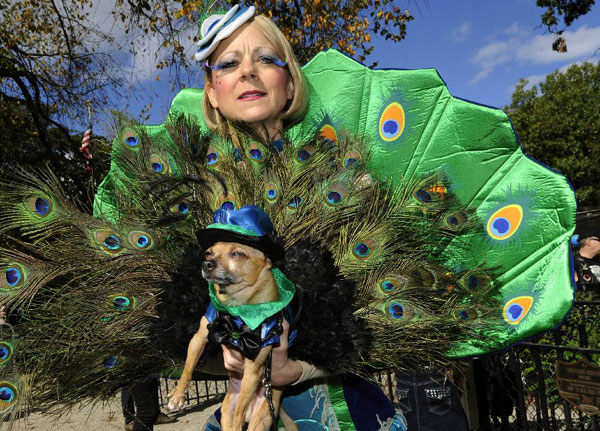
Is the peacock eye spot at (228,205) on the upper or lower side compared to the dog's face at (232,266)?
upper

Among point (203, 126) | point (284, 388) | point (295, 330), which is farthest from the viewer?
point (203, 126)

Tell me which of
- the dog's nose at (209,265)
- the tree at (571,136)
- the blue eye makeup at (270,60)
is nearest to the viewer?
the dog's nose at (209,265)

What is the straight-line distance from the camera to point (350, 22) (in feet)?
24.4

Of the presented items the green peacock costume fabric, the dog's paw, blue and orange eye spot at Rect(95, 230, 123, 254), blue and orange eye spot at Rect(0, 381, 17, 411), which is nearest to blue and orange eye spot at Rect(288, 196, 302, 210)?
the green peacock costume fabric

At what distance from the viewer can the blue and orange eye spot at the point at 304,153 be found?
1.98 m

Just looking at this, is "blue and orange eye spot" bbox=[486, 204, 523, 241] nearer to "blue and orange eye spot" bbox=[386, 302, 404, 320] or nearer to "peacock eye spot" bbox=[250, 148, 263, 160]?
"blue and orange eye spot" bbox=[386, 302, 404, 320]

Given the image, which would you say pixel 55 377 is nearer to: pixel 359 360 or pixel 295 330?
pixel 295 330

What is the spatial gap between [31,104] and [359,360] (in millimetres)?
8394

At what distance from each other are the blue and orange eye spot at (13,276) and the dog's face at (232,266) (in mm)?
920

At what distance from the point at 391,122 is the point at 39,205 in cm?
145

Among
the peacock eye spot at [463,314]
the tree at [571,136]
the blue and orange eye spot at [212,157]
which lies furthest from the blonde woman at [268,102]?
the tree at [571,136]

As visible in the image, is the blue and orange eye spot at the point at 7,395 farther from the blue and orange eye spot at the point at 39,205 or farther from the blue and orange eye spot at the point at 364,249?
the blue and orange eye spot at the point at 364,249

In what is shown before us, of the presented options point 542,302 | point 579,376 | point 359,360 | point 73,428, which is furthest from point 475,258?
point 73,428

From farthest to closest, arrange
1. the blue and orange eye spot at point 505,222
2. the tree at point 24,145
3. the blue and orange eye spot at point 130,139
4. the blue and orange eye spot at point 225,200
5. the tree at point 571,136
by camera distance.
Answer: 1. the tree at point 571,136
2. the tree at point 24,145
3. the blue and orange eye spot at point 130,139
4. the blue and orange eye spot at point 505,222
5. the blue and orange eye spot at point 225,200
